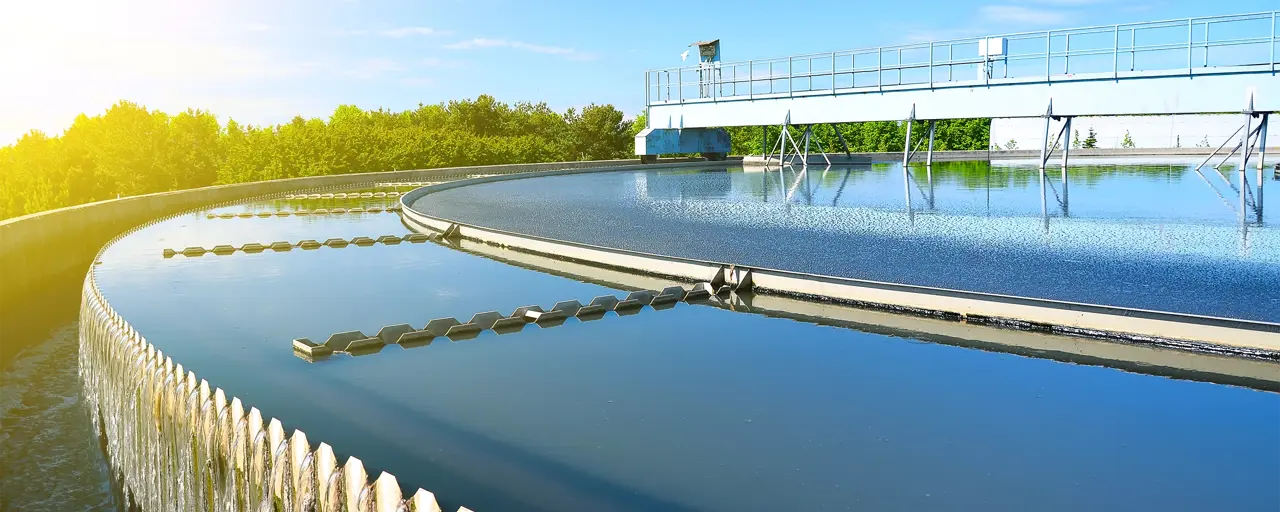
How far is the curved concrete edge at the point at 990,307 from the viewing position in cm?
901

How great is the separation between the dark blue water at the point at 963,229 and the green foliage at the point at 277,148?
81.3 feet

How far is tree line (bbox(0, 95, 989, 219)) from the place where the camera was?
5725cm

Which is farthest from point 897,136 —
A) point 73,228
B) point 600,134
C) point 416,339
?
point 416,339

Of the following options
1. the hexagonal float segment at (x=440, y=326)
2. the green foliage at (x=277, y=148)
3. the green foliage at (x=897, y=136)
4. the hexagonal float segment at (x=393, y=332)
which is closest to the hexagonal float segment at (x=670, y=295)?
the hexagonal float segment at (x=440, y=326)

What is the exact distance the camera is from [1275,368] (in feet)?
27.7

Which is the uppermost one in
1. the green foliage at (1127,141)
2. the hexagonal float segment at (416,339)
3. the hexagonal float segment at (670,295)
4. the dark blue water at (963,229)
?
the green foliage at (1127,141)

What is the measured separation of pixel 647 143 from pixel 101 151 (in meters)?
60.1

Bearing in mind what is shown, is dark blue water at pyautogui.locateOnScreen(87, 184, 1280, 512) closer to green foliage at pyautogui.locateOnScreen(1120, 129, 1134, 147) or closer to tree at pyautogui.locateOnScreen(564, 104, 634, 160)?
green foliage at pyautogui.locateOnScreen(1120, 129, 1134, 147)

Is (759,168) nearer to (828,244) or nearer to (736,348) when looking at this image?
(828,244)

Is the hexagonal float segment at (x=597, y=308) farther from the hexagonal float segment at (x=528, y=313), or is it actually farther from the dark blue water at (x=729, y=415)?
the hexagonal float segment at (x=528, y=313)

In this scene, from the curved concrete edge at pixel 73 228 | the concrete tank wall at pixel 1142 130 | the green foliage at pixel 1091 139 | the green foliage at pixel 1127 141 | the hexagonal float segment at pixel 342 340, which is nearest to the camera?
the hexagonal float segment at pixel 342 340

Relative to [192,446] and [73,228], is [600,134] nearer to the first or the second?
[73,228]

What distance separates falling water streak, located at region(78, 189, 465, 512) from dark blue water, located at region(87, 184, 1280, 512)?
3.16 feet

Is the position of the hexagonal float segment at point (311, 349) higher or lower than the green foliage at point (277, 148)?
lower
